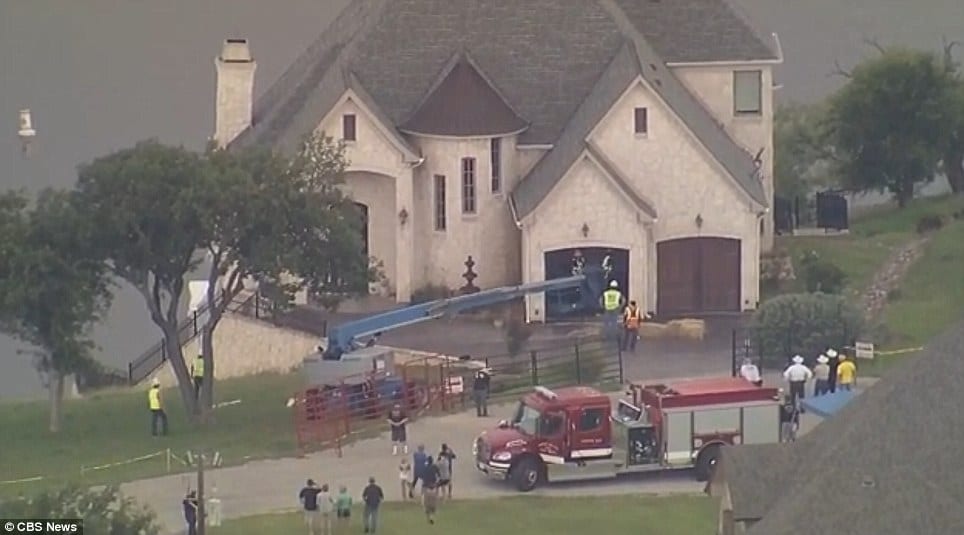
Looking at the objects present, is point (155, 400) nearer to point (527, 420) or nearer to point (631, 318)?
point (527, 420)

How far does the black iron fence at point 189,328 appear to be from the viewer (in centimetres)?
6253

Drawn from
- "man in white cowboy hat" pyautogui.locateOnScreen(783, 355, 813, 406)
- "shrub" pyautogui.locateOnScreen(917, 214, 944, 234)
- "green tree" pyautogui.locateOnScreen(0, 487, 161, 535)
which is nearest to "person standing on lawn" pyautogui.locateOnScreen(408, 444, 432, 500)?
"man in white cowboy hat" pyautogui.locateOnScreen(783, 355, 813, 406)

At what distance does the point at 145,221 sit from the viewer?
54.6 m

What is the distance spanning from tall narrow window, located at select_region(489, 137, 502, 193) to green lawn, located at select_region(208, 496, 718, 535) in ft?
54.6

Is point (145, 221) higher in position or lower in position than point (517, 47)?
lower

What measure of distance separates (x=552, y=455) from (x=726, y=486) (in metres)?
9.41

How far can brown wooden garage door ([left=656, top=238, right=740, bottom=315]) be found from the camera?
6406cm

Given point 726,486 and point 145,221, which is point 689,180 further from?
point 726,486

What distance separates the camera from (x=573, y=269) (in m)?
63.6

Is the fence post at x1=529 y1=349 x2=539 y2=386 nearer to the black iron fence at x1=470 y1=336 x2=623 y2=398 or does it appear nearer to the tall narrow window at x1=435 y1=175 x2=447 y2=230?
the black iron fence at x1=470 y1=336 x2=623 y2=398

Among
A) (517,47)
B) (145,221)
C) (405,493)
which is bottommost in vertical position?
(405,493)

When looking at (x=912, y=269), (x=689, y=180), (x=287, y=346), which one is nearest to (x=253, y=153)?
(x=287, y=346)

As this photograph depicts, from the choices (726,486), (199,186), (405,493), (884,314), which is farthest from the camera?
(884,314)

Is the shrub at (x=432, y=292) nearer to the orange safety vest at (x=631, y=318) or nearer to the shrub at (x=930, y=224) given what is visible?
the orange safety vest at (x=631, y=318)
